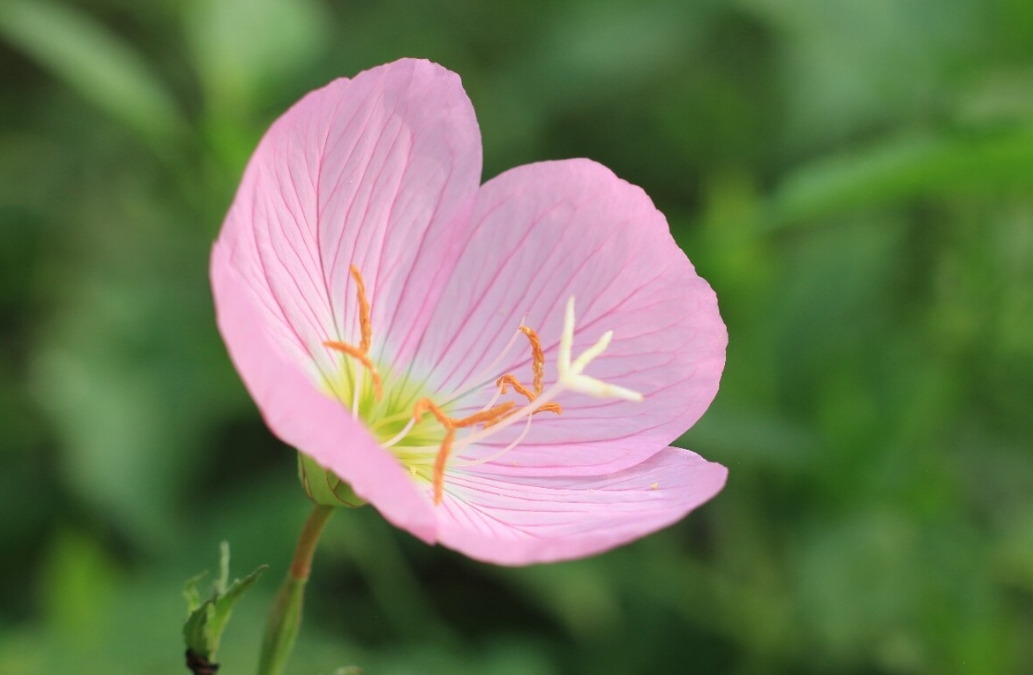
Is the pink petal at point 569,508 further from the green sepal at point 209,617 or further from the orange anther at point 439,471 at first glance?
the green sepal at point 209,617

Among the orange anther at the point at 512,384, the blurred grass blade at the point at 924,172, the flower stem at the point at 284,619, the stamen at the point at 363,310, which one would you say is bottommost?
the flower stem at the point at 284,619

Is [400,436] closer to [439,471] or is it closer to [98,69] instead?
[439,471]

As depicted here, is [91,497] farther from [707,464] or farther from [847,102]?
[847,102]

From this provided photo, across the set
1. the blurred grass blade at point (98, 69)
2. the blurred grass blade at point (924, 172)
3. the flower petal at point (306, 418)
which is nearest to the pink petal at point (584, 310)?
the flower petal at point (306, 418)

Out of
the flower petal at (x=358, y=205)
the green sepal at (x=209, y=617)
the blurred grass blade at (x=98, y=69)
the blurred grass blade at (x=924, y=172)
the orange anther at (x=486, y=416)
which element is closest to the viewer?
the green sepal at (x=209, y=617)

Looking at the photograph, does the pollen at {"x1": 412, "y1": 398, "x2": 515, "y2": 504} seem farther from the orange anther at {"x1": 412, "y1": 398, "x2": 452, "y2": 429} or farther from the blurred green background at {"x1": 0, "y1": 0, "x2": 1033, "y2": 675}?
the blurred green background at {"x1": 0, "y1": 0, "x2": 1033, "y2": 675}

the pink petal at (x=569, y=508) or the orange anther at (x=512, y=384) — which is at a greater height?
the orange anther at (x=512, y=384)
